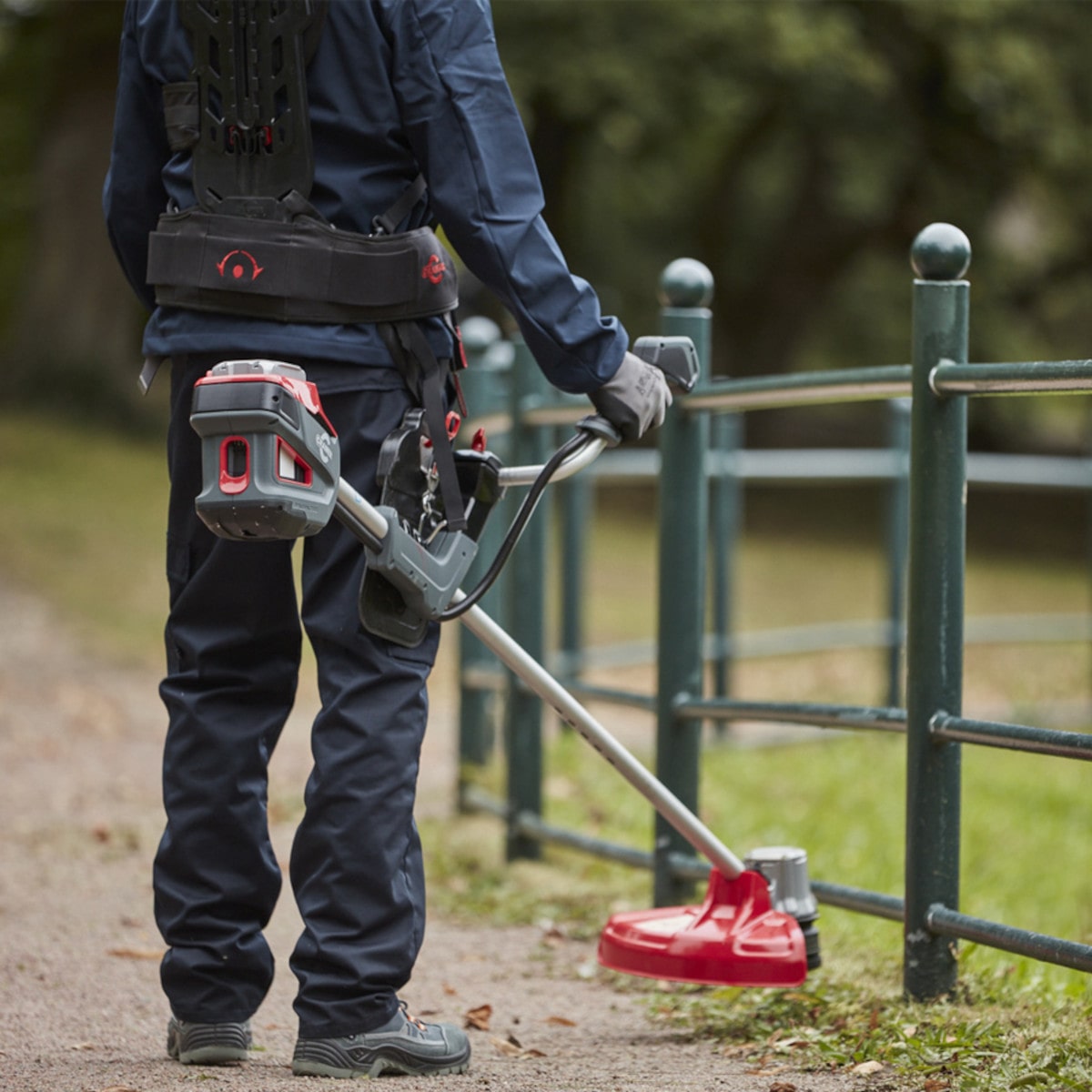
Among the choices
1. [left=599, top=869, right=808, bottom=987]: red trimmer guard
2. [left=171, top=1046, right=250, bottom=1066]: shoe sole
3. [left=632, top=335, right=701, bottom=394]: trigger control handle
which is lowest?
[left=171, top=1046, right=250, bottom=1066]: shoe sole

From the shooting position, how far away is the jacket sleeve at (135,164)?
2645 millimetres

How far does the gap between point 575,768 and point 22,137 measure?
44.5 ft

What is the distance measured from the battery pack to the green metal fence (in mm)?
1075

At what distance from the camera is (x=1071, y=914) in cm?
478

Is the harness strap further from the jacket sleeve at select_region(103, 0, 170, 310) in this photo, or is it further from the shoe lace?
the shoe lace

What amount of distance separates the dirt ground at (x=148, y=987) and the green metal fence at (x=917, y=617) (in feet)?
1.24

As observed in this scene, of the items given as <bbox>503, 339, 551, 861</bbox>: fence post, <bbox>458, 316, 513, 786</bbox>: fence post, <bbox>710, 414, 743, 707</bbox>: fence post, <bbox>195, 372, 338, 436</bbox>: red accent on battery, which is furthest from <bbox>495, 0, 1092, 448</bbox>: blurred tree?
<bbox>195, 372, 338, 436</bbox>: red accent on battery

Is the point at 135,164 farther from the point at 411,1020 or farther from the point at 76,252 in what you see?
the point at 76,252

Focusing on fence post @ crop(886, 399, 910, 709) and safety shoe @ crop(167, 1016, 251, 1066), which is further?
fence post @ crop(886, 399, 910, 709)

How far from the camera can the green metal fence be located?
109 inches

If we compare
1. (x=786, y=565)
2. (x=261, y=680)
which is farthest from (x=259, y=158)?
(x=786, y=565)

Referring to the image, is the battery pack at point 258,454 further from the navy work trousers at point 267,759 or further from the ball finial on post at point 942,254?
the ball finial on post at point 942,254

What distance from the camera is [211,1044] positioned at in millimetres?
2586

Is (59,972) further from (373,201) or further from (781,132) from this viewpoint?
(781,132)
